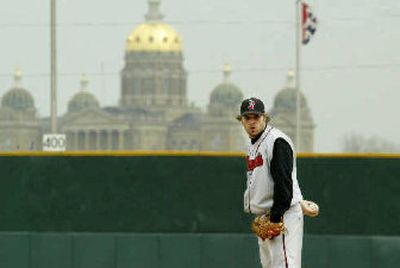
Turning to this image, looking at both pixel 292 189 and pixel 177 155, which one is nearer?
pixel 292 189

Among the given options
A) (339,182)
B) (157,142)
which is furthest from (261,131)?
(157,142)

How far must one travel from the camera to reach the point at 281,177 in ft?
26.5

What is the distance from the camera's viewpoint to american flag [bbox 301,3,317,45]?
85250mm

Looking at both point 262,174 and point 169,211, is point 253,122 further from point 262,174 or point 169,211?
point 169,211

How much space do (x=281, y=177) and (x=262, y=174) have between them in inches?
5.8

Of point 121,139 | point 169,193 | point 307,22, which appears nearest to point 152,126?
point 121,139

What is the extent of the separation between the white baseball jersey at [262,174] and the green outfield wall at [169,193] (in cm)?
342

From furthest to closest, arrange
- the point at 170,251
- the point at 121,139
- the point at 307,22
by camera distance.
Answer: the point at 121,139 → the point at 307,22 → the point at 170,251

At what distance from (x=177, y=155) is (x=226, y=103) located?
615 ft

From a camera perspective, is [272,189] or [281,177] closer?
[281,177]

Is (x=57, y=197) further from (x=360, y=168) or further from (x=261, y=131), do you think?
(x=261, y=131)

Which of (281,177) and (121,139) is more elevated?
(281,177)

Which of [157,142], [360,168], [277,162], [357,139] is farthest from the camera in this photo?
[157,142]

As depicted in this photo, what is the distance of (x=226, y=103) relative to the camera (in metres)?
199
